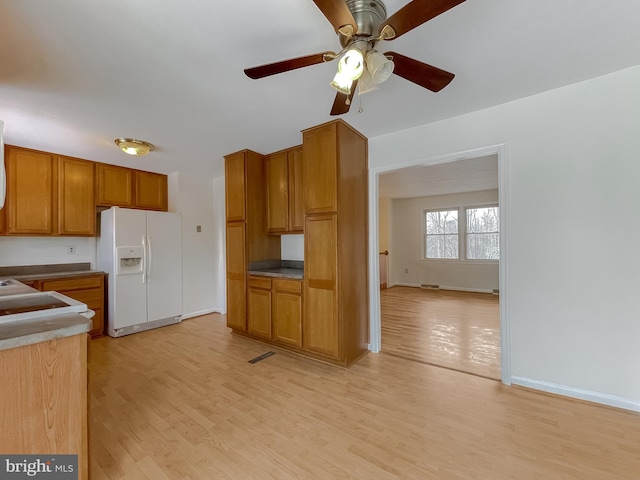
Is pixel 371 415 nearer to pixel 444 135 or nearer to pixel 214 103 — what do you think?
pixel 444 135

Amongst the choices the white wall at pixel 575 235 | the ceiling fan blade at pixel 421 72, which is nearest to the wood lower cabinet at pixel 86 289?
the ceiling fan blade at pixel 421 72

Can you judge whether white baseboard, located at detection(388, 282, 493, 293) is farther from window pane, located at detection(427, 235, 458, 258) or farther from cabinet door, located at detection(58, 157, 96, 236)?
cabinet door, located at detection(58, 157, 96, 236)

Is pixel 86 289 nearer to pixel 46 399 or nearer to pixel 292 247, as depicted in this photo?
pixel 292 247

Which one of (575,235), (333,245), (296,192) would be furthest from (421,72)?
(296,192)

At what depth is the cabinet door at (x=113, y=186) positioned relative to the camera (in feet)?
12.8

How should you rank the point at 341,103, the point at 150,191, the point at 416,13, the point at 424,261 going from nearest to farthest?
the point at 416,13 → the point at 341,103 → the point at 150,191 → the point at 424,261

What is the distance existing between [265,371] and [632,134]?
3.53 metres

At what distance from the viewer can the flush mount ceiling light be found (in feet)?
10.0

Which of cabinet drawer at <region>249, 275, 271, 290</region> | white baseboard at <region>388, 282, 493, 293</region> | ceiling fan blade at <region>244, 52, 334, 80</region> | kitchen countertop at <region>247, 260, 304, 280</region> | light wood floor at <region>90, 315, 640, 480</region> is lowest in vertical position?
light wood floor at <region>90, 315, 640, 480</region>

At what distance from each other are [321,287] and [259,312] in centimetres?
108

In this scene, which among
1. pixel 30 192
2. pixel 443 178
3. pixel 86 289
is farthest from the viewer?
pixel 443 178

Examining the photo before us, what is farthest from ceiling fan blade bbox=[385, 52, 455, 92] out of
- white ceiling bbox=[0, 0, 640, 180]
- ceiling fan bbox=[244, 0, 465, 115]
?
white ceiling bbox=[0, 0, 640, 180]

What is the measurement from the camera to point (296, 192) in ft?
11.2

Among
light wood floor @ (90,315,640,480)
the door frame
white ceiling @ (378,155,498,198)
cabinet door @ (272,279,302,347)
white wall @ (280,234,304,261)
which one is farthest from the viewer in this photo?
white ceiling @ (378,155,498,198)
